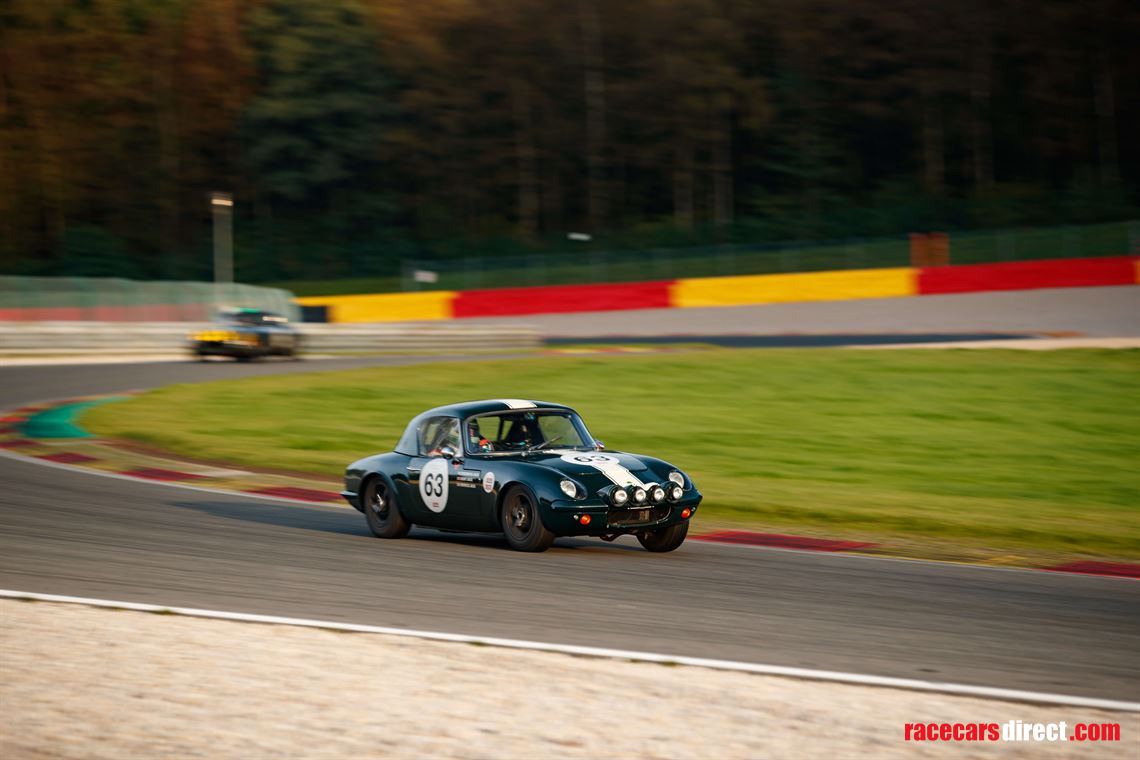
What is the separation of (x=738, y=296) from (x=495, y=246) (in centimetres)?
2203

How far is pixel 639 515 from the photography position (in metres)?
9.82

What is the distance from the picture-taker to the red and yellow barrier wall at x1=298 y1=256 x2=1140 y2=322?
120ft

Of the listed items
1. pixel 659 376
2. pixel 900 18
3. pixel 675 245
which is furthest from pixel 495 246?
pixel 659 376

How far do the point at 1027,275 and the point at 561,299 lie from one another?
519 inches

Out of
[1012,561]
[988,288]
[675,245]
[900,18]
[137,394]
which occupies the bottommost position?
[1012,561]

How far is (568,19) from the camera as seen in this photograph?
69.1 metres

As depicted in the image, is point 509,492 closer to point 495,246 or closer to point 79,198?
point 495,246

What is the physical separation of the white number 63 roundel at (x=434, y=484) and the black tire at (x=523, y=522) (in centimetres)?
62

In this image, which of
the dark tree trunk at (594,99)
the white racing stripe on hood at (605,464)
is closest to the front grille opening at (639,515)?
the white racing stripe on hood at (605,464)

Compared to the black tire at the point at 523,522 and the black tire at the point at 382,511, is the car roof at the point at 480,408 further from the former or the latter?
the black tire at the point at 523,522

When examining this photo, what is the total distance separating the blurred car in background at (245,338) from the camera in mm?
30438

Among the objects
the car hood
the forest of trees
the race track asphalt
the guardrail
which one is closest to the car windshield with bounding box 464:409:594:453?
the car hood

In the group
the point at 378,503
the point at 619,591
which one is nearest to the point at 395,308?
the point at 378,503

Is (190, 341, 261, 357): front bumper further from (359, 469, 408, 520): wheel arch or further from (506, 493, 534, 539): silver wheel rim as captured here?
(506, 493, 534, 539): silver wheel rim
